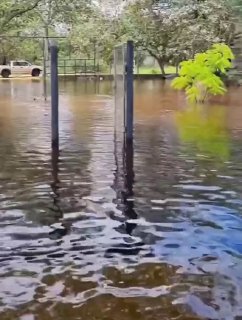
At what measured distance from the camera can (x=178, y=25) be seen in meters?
26.6

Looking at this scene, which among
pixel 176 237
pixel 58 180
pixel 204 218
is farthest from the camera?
pixel 58 180

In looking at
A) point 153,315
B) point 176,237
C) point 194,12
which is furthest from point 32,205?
point 194,12

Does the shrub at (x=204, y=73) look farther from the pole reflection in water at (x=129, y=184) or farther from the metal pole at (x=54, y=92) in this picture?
the metal pole at (x=54, y=92)

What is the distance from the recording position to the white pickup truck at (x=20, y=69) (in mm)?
38722

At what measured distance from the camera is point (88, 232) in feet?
16.4

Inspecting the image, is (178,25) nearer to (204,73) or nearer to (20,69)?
(204,73)

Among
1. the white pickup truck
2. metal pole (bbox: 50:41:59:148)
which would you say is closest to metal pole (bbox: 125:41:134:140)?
metal pole (bbox: 50:41:59:148)

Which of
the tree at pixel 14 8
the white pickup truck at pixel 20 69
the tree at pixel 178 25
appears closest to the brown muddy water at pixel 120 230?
the tree at pixel 14 8

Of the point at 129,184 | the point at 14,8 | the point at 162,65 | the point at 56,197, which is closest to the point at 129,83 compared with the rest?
the point at 129,184

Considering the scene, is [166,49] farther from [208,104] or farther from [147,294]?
[147,294]

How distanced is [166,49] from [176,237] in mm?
A: 25689

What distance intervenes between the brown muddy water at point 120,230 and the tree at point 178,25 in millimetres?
15547

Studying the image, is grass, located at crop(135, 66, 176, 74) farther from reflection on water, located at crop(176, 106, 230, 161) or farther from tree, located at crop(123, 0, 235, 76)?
reflection on water, located at crop(176, 106, 230, 161)

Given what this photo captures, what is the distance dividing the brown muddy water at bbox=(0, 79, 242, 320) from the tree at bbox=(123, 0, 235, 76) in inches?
612
